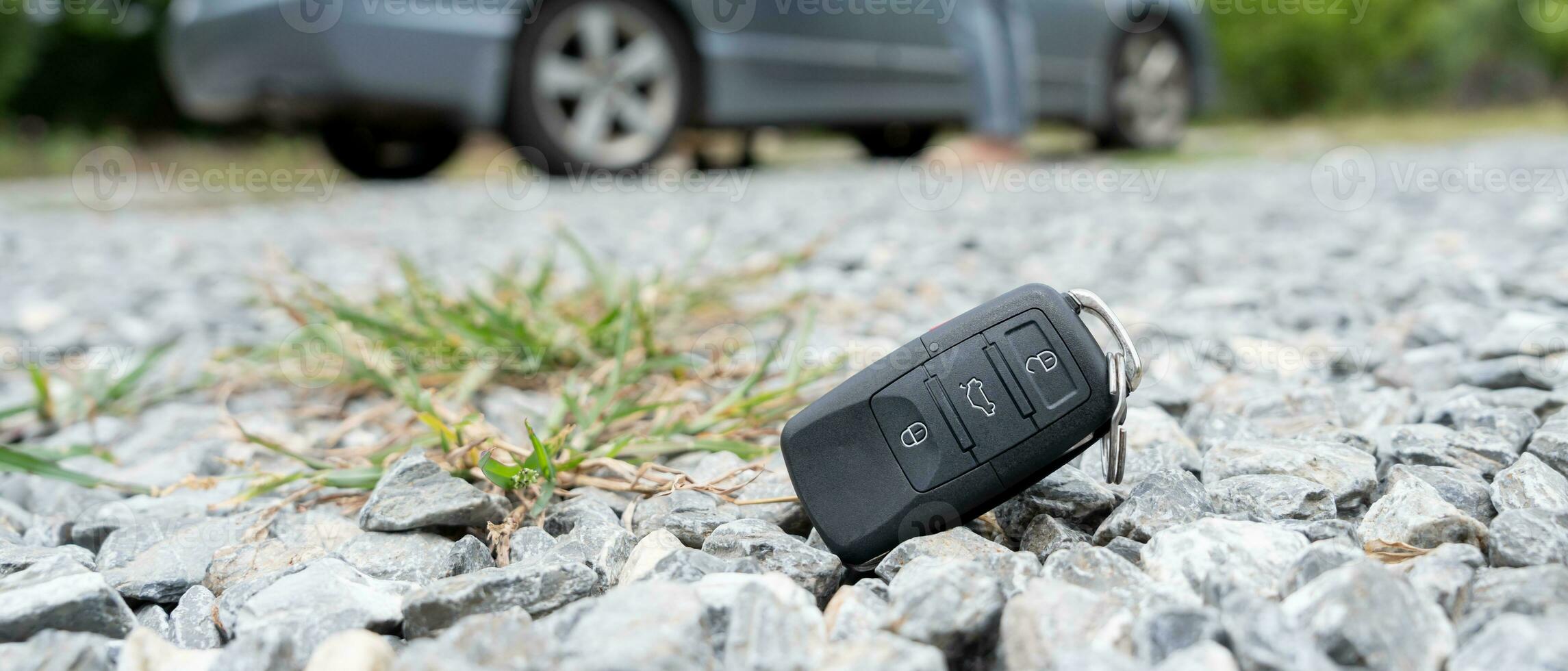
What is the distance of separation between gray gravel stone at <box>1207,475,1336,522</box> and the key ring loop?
0.15m

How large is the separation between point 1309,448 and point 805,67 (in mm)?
3437

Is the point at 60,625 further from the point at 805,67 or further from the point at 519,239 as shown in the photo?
the point at 805,67

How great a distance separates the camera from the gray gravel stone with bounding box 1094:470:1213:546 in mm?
817

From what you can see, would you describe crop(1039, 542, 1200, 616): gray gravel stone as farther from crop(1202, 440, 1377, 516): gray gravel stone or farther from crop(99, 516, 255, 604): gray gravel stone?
crop(99, 516, 255, 604): gray gravel stone

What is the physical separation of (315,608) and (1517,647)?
→ 738 mm

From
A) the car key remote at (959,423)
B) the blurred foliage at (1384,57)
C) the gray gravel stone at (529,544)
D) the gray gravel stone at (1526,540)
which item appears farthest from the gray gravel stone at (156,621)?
the blurred foliage at (1384,57)

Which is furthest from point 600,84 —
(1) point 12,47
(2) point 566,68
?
(1) point 12,47

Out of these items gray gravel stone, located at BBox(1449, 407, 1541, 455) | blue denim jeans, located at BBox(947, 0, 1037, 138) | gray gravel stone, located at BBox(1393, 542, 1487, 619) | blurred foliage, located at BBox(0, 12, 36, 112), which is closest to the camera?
gray gravel stone, located at BBox(1393, 542, 1487, 619)

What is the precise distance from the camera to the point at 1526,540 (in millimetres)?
717

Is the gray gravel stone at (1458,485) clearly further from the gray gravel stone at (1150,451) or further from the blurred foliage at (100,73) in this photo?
the blurred foliage at (100,73)

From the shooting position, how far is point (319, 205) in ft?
11.5

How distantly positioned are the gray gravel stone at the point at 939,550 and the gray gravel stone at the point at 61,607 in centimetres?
54

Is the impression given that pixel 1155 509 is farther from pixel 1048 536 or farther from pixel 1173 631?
pixel 1173 631

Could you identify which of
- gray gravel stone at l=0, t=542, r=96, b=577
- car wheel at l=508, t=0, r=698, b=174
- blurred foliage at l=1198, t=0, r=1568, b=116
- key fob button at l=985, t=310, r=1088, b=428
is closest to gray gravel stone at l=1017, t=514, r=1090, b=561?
key fob button at l=985, t=310, r=1088, b=428
